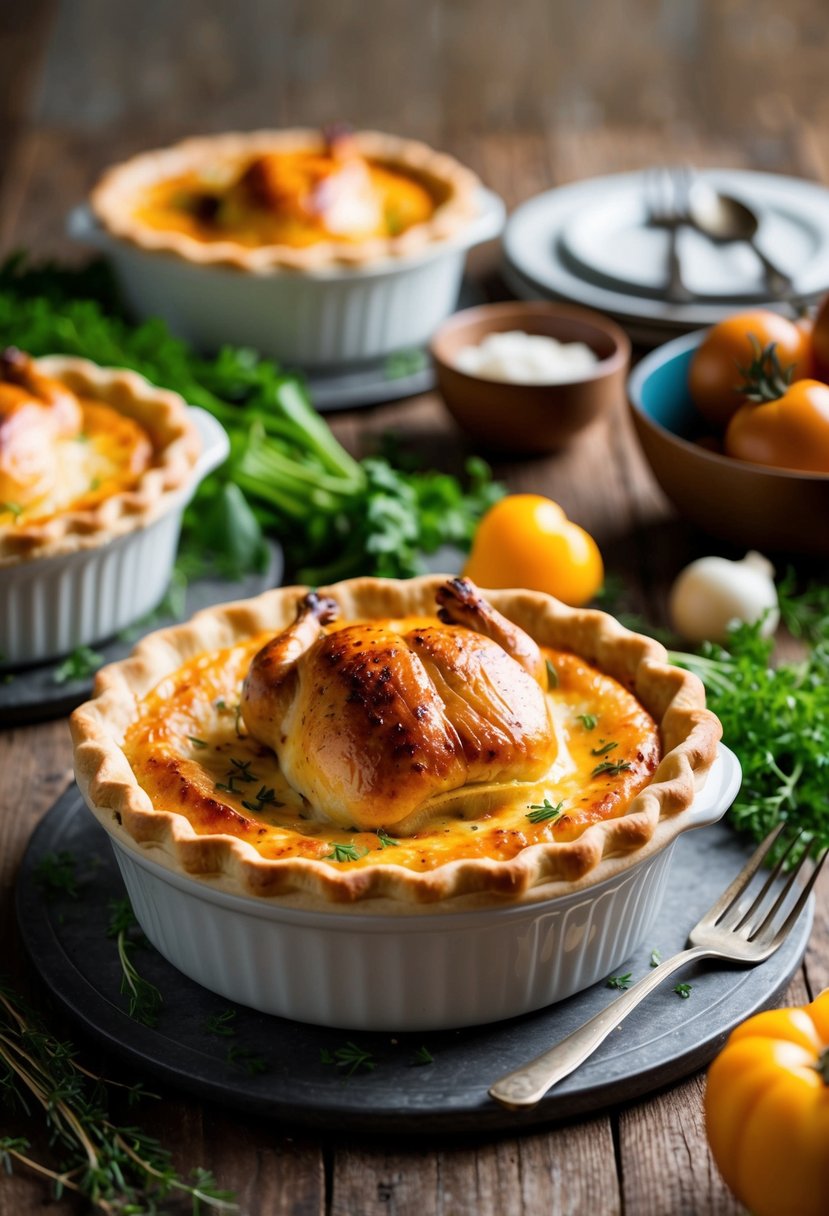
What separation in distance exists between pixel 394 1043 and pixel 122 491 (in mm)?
1896

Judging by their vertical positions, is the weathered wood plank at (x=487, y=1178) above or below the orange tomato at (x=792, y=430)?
below

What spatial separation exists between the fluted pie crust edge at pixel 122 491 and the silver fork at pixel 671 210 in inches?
82.8

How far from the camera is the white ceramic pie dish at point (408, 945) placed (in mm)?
2545

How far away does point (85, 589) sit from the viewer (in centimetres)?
401

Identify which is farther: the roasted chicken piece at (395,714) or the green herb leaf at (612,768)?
the green herb leaf at (612,768)

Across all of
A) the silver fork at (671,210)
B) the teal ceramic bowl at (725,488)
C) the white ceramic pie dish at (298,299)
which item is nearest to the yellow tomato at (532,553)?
the teal ceramic bowl at (725,488)

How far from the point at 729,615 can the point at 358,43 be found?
7650 mm

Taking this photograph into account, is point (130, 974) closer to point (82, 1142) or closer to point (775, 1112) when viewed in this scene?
point (82, 1142)

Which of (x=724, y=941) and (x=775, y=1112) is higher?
(x=775, y=1112)

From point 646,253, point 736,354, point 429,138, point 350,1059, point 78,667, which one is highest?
point 736,354

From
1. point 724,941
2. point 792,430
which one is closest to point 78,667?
point 724,941

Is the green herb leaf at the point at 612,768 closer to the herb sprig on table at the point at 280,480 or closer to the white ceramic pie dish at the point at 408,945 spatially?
the white ceramic pie dish at the point at 408,945

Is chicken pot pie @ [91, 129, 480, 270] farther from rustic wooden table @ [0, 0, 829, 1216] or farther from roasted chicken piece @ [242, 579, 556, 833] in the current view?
roasted chicken piece @ [242, 579, 556, 833]

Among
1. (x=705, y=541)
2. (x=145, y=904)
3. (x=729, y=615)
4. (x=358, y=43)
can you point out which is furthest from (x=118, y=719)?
(x=358, y=43)
